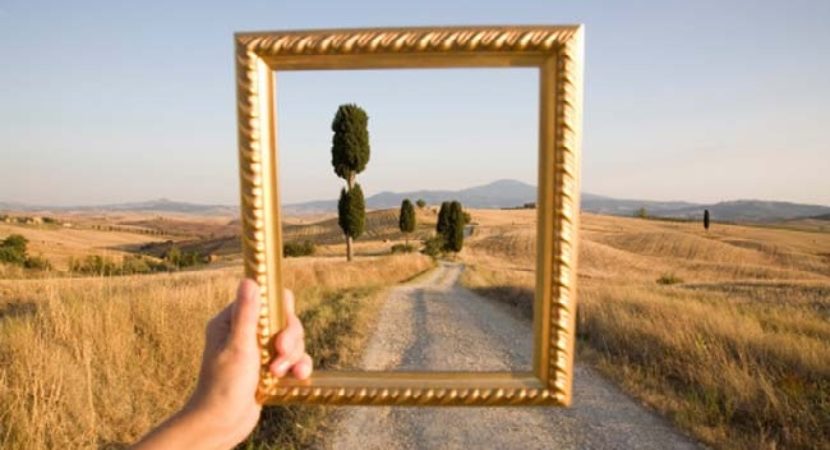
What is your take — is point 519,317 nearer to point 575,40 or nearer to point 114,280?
point 114,280

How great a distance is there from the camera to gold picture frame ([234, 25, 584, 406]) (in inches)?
72.3

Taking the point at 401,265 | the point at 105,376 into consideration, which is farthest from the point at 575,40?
the point at 401,265

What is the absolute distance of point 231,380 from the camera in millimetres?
1739

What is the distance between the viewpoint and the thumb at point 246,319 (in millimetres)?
1757

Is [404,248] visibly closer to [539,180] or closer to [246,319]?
[539,180]

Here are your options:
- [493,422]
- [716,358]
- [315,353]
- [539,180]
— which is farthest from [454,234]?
[539,180]

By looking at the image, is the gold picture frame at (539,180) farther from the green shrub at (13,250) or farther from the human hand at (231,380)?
the green shrub at (13,250)

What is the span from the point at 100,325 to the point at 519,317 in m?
9.63

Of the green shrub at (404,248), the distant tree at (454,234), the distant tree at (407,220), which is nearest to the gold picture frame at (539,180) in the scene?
the green shrub at (404,248)

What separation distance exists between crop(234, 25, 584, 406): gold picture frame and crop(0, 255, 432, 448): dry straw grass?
2.64 m

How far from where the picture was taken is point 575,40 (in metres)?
1.85

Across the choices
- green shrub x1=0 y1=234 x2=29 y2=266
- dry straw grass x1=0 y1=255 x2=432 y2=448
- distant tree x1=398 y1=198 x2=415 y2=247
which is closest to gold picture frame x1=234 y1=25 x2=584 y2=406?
dry straw grass x1=0 y1=255 x2=432 y2=448

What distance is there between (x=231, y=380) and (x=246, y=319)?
213 millimetres

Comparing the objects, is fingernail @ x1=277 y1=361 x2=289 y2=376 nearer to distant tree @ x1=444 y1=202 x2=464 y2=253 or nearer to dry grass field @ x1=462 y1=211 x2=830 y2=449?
dry grass field @ x1=462 y1=211 x2=830 y2=449
